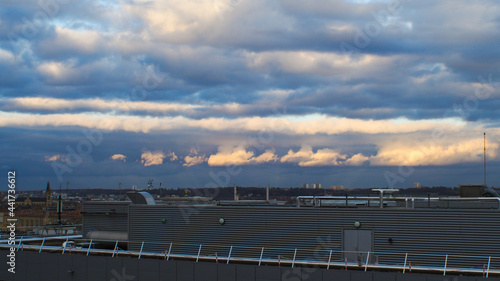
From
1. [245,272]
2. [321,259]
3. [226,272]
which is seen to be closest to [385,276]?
[321,259]

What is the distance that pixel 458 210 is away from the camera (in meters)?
24.7

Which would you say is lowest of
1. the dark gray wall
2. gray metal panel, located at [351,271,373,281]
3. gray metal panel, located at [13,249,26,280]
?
gray metal panel, located at [13,249,26,280]

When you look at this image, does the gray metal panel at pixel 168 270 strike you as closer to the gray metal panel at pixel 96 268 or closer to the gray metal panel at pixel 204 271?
the gray metal panel at pixel 204 271

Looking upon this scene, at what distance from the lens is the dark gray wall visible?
24406 millimetres

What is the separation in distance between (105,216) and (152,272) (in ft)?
39.9

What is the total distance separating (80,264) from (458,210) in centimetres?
2239

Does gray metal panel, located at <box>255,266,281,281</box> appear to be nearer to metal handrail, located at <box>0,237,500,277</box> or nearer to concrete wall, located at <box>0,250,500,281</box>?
concrete wall, located at <box>0,250,500,281</box>

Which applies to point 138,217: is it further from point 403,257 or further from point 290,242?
point 403,257

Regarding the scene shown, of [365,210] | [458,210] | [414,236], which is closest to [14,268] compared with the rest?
[365,210]

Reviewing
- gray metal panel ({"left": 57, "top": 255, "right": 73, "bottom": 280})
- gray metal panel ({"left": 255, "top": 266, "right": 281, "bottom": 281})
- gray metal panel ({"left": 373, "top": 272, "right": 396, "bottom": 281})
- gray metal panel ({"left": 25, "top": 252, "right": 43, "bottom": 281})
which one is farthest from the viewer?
gray metal panel ({"left": 25, "top": 252, "right": 43, "bottom": 281})

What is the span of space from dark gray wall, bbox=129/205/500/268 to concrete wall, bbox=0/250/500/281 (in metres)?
3.07

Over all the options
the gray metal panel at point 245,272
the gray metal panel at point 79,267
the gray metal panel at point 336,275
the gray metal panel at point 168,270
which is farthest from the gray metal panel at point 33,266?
the gray metal panel at point 336,275

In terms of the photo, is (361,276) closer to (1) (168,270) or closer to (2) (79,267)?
(1) (168,270)

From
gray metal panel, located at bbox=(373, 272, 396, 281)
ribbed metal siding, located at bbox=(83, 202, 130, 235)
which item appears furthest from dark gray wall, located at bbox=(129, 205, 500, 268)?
ribbed metal siding, located at bbox=(83, 202, 130, 235)
